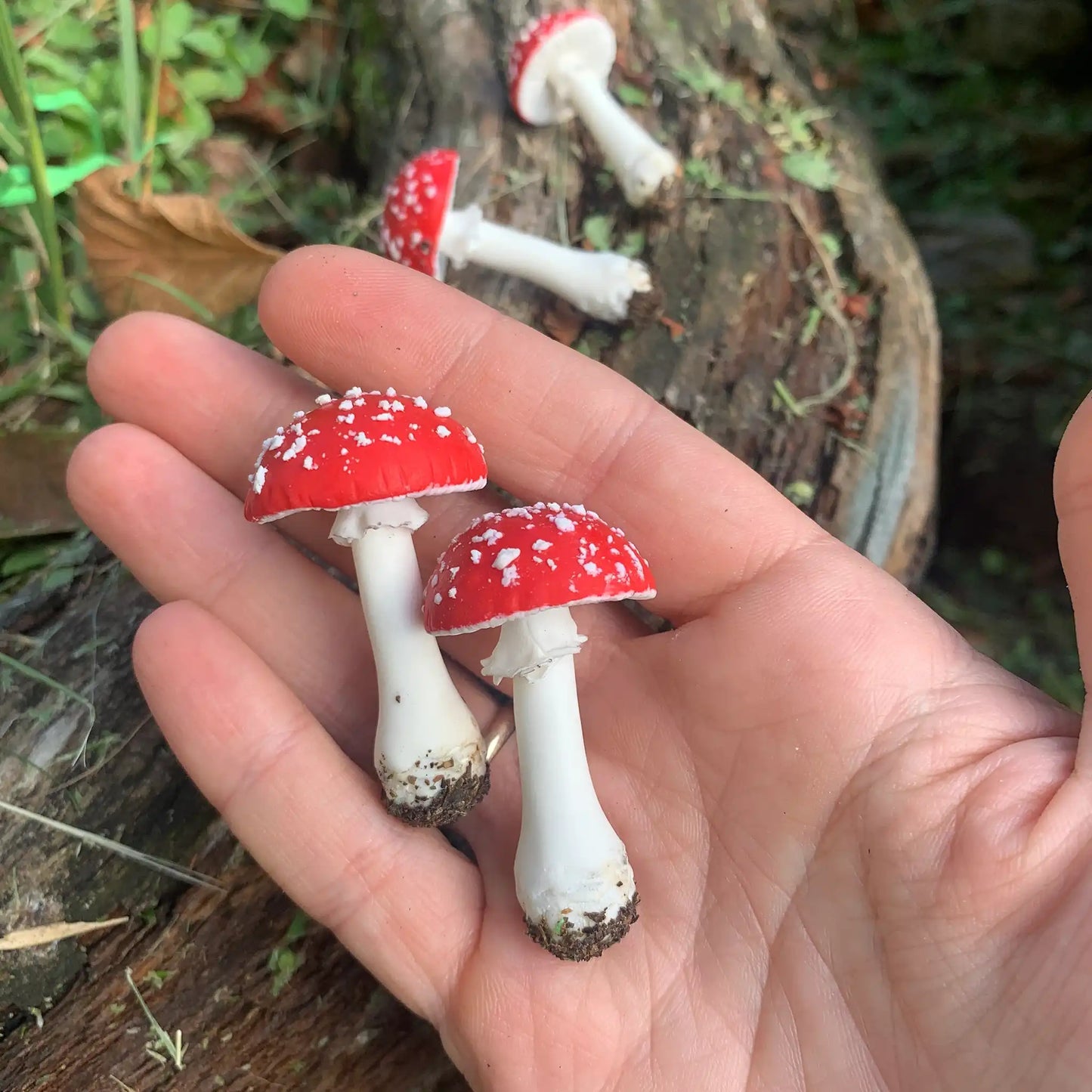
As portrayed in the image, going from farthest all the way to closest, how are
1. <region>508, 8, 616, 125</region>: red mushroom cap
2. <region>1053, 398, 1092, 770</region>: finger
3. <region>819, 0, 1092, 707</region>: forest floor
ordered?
<region>819, 0, 1092, 707</region>: forest floor, <region>508, 8, 616, 125</region>: red mushroom cap, <region>1053, 398, 1092, 770</region>: finger

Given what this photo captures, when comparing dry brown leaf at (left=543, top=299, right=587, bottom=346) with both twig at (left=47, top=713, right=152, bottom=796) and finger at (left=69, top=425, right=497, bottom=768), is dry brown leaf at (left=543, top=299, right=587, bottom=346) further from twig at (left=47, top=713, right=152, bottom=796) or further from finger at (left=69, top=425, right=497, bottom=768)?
twig at (left=47, top=713, right=152, bottom=796)

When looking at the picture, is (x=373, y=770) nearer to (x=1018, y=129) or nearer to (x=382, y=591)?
(x=382, y=591)

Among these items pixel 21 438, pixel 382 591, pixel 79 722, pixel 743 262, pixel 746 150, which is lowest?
pixel 79 722

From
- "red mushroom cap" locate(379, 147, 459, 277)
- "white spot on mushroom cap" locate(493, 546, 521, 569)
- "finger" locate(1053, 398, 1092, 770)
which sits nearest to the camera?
"finger" locate(1053, 398, 1092, 770)

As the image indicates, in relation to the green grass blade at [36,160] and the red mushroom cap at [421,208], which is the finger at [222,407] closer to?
the green grass blade at [36,160]

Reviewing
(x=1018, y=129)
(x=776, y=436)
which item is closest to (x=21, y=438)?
(x=776, y=436)

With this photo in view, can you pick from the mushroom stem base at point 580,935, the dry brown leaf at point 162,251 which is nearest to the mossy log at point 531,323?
the mushroom stem base at point 580,935

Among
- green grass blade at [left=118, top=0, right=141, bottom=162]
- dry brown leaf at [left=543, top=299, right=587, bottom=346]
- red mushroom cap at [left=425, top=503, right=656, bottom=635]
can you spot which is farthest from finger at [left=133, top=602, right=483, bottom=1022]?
green grass blade at [left=118, top=0, right=141, bottom=162]
